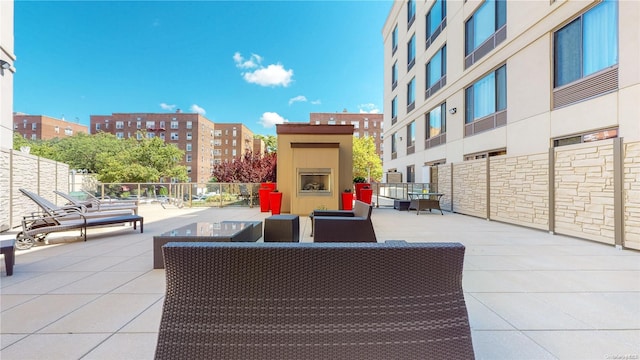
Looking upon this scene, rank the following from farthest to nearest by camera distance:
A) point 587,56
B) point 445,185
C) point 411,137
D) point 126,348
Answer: point 411,137 < point 445,185 < point 587,56 < point 126,348

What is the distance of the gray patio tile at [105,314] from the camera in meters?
2.31

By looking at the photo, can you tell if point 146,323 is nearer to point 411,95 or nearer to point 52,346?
point 52,346

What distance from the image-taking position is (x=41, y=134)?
62.1 metres

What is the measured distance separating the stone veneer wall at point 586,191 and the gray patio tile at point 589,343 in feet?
15.9

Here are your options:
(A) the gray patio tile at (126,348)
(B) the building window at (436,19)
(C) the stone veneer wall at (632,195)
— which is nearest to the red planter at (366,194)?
(C) the stone veneer wall at (632,195)

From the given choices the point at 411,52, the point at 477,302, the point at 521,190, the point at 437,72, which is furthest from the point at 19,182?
the point at 411,52

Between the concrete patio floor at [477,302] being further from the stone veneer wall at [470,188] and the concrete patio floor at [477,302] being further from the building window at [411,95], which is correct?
the building window at [411,95]

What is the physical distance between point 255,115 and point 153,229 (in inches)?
2837

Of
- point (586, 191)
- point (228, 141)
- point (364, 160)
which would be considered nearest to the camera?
point (586, 191)

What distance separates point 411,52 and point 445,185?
1202 cm

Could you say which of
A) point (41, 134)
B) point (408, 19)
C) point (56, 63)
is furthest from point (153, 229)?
point (41, 134)

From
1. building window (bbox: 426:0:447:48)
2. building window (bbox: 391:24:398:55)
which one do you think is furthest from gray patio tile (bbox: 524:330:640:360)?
building window (bbox: 391:24:398:55)

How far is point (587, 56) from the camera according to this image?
6.98 m

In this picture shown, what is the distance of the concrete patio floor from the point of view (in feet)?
6.79
